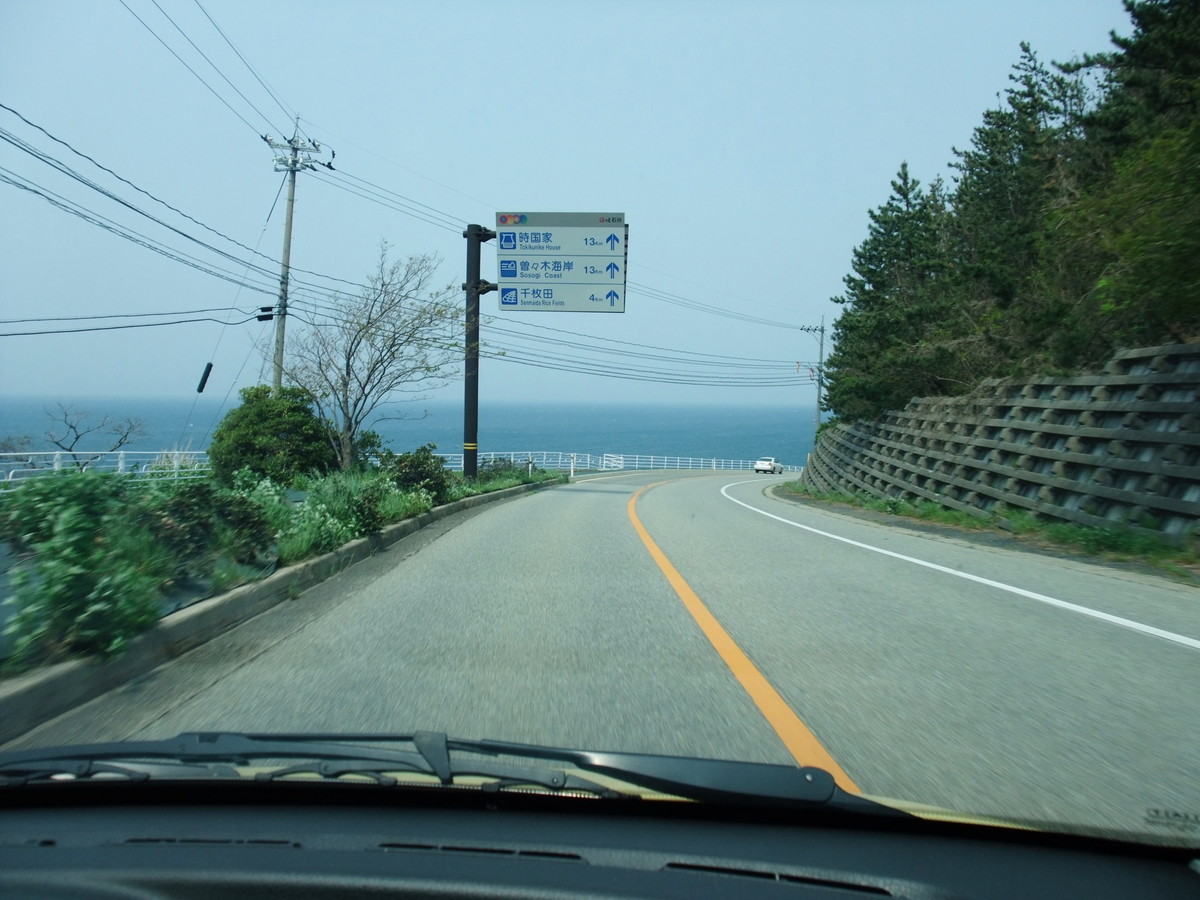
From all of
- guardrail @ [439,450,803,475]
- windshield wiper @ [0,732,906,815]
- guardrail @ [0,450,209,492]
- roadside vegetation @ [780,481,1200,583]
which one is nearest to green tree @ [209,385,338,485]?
guardrail @ [0,450,209,492]

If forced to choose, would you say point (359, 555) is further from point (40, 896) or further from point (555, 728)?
point (40, 896)

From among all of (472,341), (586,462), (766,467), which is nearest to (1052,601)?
(472,341)

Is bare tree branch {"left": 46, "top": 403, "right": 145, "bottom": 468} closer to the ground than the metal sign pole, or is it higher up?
closer to the ground

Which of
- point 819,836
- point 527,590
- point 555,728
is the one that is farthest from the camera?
point 527,590

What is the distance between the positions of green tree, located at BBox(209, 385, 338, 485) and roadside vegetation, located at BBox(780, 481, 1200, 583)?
1742 cm

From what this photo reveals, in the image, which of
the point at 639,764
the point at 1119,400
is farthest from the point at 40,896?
the point at 1119,400

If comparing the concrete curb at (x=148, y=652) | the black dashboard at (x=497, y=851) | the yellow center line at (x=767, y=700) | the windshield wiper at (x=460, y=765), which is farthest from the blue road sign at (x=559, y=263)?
the black dashboard at (x=497, y=851)

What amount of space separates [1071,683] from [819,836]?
3.45 meters

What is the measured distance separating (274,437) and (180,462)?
21.0 feet

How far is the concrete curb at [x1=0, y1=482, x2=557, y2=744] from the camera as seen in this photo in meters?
4.65

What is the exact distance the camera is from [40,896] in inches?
95.3

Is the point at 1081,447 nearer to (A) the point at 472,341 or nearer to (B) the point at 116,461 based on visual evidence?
(A) the point at 472,341

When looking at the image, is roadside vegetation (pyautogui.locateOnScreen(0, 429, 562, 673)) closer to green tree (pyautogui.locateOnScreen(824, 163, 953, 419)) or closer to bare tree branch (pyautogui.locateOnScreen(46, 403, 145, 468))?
bare tree branch (pyautogui.locateOnScreen(46, 403, 145, 468))

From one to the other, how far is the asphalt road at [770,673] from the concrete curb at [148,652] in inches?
4.8
